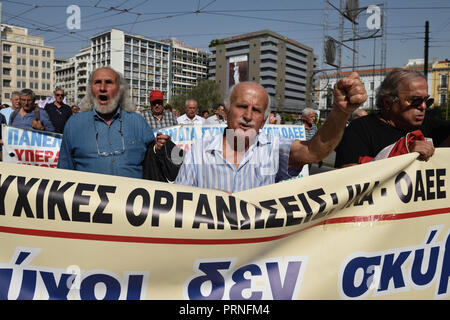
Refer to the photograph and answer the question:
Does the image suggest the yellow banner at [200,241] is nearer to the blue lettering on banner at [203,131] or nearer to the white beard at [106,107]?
the white beard at [106,107]

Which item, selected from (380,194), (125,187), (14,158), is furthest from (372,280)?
(14,158)

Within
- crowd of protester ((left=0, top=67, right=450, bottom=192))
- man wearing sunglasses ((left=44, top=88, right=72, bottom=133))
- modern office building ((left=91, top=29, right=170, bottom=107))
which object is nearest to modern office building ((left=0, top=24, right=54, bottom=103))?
modern office building ((left=91, top=29, right=170, bottom=107))

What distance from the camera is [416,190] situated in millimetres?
2021

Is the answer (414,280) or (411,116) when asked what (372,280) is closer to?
(414,280)

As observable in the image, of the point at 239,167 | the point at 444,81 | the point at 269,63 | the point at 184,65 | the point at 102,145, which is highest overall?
the point at 184,65

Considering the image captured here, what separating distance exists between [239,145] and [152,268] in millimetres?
844

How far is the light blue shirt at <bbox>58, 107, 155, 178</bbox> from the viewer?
265 cm

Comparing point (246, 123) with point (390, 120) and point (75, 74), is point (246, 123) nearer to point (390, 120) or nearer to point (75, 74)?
point (390, 120)

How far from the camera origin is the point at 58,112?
7402 millimetres

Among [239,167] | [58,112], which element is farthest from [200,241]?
[58,112]

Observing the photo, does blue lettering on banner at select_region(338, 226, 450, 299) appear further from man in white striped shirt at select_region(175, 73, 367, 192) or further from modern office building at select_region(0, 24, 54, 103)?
modern office building at select_region(0, 24, 54, 103)

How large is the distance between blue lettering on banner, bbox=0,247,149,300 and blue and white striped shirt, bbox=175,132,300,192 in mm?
642

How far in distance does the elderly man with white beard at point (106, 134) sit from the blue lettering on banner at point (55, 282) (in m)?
1.00

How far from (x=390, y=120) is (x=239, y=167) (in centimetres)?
114
